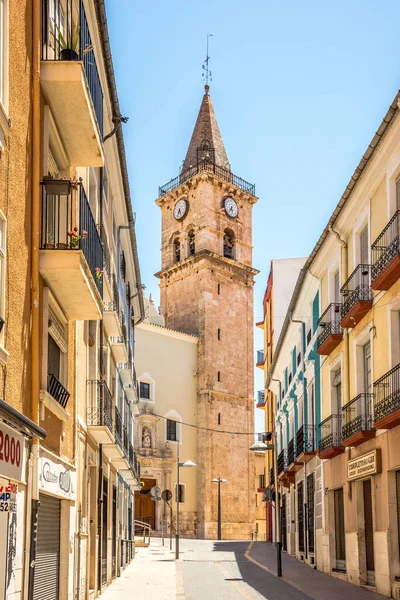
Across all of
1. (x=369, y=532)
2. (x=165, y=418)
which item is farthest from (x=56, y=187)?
(x=165, y=418)

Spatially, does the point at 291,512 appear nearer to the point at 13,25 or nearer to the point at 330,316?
the point at 330,316

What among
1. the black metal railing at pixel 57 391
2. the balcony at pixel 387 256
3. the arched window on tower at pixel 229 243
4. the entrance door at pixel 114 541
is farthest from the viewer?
the arched window on tower at pixel 229 243

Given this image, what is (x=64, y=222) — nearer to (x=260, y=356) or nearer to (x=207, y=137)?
(x=260, y=356)

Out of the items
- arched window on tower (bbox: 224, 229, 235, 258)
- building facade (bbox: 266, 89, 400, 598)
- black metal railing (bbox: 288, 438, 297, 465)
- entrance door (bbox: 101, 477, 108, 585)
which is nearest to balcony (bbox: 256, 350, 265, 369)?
arched window on tower (bbox: 224, 229, 235, 258)

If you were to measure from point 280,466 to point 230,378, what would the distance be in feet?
77.6

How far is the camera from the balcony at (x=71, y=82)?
8742 mm

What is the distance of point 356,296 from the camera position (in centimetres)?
1716

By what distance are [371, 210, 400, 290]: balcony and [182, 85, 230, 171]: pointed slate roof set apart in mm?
47627

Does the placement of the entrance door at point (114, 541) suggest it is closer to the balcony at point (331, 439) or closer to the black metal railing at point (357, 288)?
the balcony at point (331, 439)

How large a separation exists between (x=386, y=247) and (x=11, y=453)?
972 cm

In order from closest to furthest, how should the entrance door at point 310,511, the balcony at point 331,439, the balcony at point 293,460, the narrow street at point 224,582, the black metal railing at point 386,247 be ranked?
1. the black metal railing at point 386,247
2. the narrow street at point 224,582
3. the balcony at point 331,439
4. the entrance door at point 310,511
5. the balcony at point 293,460

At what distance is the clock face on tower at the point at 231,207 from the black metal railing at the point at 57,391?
5042 cm

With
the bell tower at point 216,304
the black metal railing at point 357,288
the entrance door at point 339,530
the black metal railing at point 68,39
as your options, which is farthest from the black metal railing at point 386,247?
the bell tower at point 216,304

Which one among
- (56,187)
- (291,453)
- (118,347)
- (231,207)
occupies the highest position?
(231,207)
